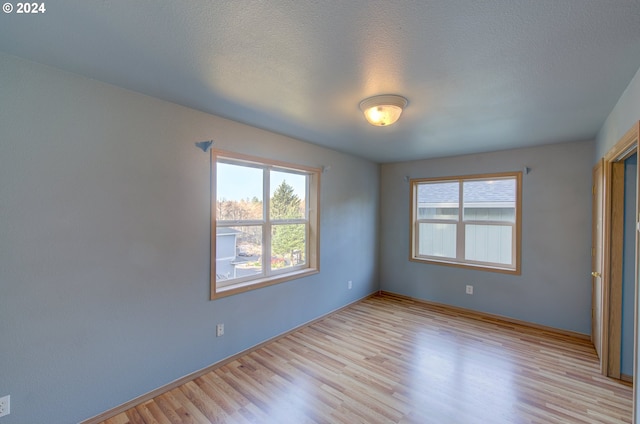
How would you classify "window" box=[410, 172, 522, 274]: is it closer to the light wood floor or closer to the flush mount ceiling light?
the light wood floor

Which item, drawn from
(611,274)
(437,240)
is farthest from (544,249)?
(437,240)

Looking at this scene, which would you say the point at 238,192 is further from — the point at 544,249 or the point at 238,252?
the point at 544,249

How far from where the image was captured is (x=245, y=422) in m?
2.00

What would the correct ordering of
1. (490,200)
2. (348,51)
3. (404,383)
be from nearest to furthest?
(348,51) < (404,383) < (490,200)

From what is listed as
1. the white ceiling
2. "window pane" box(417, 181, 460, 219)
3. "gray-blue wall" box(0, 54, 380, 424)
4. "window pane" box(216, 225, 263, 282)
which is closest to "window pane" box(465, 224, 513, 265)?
"window pane" box(417, 181, 460, 219)

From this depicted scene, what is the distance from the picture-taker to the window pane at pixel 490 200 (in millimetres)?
3969

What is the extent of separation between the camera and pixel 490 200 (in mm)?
4117

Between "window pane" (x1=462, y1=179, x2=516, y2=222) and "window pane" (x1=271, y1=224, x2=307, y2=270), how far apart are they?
105 inches

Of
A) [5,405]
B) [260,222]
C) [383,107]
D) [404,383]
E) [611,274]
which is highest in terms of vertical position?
[383,107]

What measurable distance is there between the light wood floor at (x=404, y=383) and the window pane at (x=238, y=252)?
→ 896mm

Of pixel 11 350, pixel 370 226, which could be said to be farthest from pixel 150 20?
pixel 370 226

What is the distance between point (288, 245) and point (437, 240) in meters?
2.63

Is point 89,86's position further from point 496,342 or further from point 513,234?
point 513,234

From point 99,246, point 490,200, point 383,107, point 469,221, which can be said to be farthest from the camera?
point 469,221
